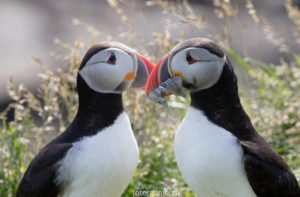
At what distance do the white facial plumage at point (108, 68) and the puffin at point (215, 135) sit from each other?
215mm

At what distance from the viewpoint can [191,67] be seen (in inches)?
142

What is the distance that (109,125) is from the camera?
12.6ft

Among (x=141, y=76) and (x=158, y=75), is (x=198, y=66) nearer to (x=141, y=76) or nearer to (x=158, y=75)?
(x=158, y=75)

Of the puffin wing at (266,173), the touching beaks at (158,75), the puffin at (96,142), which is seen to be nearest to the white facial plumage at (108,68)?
the puffin at (96,142)

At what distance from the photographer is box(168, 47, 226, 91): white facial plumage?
3609mm

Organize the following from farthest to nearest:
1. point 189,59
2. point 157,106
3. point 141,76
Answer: point 157,106, point 141,76, point 189,59

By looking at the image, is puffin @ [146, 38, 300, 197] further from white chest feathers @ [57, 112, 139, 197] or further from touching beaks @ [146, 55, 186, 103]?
white chest feathers @ [57, 112, 139, 197]

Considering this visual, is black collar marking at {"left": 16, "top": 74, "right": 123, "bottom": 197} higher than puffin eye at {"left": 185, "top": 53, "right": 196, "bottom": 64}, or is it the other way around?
puffin eye at {"left": 185, "top": 53, "right": 196, "bottom": 64}

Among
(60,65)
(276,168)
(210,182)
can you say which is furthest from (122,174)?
(60,65)

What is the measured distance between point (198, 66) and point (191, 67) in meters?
0.05

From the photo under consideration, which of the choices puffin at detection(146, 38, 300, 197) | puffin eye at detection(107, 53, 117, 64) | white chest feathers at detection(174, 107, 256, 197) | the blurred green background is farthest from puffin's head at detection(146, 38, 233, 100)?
the blurred green background

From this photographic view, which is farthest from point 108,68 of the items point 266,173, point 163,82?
point 266,173

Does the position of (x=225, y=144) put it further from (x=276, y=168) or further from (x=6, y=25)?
(x=6, y=25)

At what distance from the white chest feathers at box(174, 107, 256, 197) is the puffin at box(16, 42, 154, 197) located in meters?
0.47
